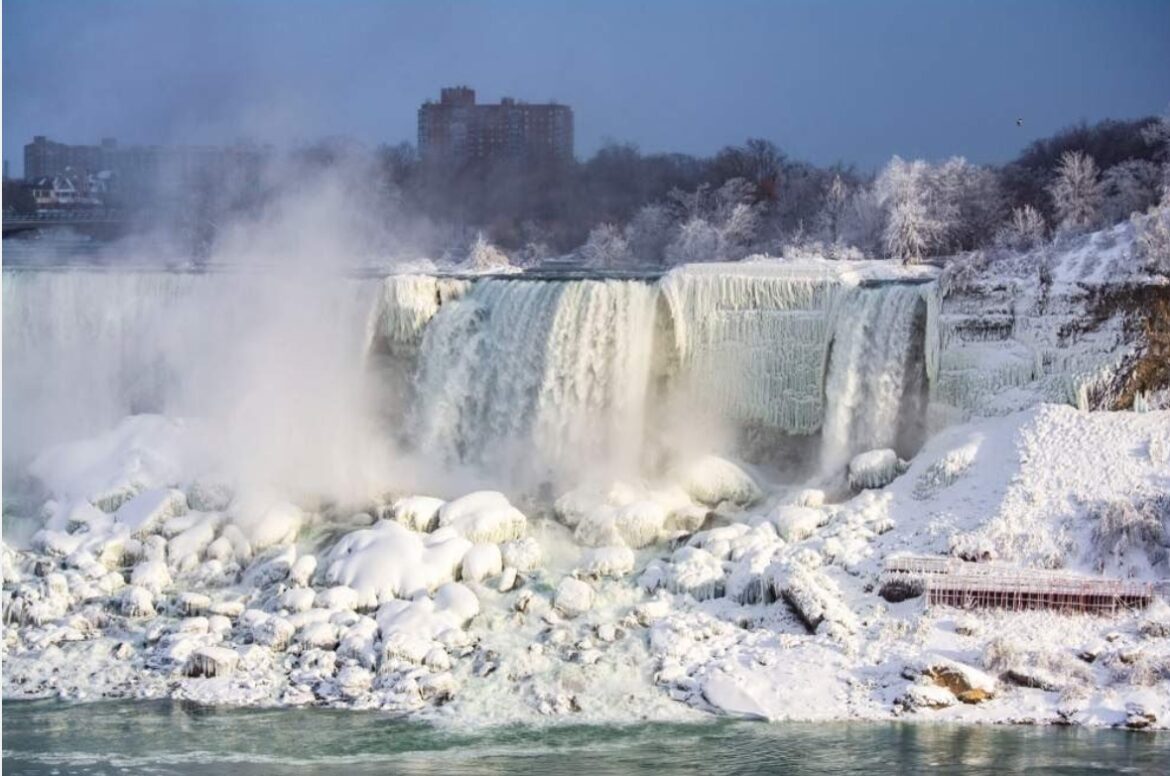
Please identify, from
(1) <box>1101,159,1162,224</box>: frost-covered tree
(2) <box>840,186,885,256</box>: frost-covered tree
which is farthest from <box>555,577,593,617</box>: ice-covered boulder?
(2) <box>840,186,885,256</box>: frost-covered tree

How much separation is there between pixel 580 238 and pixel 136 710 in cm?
3334

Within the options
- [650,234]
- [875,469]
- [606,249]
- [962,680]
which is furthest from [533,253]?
[962,680]

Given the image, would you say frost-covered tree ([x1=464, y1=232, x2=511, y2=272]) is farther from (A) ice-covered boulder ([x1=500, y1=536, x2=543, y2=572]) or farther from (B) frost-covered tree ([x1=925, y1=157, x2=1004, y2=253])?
(A) ice-covered boulder ([x1=500, y1=536, x2=543, y2=572])

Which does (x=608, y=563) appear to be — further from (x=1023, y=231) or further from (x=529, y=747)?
(x=1023, y=231)

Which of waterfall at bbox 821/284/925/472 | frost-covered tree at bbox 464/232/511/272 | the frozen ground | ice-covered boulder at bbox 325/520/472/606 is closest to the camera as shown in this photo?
the frozen ground

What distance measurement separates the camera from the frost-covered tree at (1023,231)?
95.1 ft

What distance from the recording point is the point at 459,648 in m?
18.9

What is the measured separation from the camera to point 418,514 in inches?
879

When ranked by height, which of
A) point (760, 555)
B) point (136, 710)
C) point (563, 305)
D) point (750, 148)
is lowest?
point (136, 710)

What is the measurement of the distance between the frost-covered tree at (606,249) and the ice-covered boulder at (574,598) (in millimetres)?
23877

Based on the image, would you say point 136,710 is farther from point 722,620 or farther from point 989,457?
point 989,457

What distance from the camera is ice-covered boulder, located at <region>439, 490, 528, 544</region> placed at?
21.8 meters

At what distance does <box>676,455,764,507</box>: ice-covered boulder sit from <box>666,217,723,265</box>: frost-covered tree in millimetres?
18165

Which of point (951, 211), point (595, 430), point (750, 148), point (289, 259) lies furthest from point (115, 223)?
point (595, 430)
